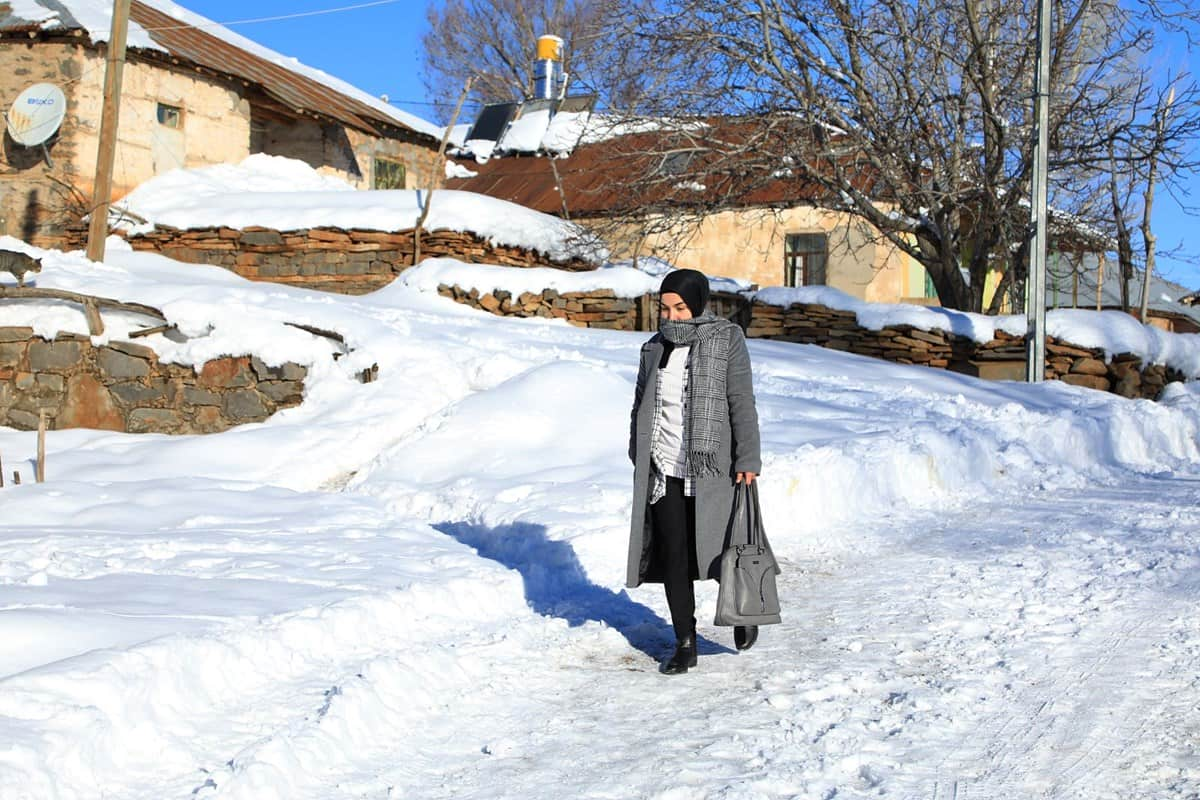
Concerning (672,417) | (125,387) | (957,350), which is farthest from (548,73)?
(672,417)

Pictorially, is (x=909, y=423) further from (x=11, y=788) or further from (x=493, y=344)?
(x=11, y=788)

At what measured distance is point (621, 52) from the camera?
Answer: 1700 centimetres

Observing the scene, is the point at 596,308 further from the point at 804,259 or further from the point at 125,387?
the point at 804,259

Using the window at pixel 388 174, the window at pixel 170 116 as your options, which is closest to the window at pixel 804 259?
the window at pixel 388 174

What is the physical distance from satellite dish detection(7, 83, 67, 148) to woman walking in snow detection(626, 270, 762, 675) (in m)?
15.7

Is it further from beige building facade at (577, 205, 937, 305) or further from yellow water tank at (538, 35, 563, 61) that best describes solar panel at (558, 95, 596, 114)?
beige building facade at (577, 205, 937, 305)

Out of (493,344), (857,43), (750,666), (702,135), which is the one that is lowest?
(750,666)

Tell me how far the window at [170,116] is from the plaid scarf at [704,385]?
55.1 ft

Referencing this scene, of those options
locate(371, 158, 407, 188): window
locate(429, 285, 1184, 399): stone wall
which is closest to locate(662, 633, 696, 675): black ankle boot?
locate(429, 285, 1184, 399): stone wall

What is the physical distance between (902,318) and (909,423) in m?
5.66

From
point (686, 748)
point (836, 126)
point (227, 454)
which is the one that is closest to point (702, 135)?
point (836, 126)

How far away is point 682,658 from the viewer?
4621 mm

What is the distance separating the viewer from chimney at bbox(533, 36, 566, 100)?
31.5 m

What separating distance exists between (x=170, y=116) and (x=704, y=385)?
17219mm
